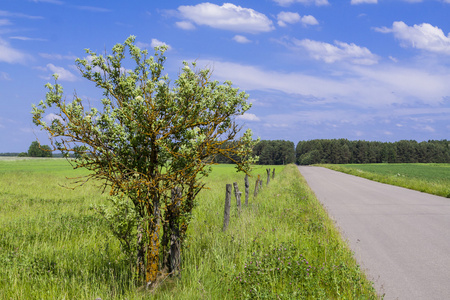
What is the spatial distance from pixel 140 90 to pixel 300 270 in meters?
4.20

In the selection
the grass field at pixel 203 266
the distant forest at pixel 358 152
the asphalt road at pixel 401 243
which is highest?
the distant forest at pixel 358 152

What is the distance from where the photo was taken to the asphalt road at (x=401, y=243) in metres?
5.96

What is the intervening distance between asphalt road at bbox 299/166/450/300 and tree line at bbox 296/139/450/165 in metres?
136

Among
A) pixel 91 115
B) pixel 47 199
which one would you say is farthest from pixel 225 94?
pixel 47 199

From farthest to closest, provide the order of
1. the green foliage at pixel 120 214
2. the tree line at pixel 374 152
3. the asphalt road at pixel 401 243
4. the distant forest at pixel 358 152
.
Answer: the distant forest at pixel 358 152, the tree line at pixel 374 152, the asphalt road at pixel 401 243, the green foliage at pixel 120 214

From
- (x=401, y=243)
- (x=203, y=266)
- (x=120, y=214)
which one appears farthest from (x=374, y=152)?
(x=120, y=214)

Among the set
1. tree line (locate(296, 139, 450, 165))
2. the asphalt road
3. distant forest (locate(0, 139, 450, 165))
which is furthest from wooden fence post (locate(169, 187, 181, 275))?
tree line (locate(296, 139, 450, 165))

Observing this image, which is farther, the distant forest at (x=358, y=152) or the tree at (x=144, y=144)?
the distant forest at (x=358, y=152)

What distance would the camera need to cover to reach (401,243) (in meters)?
8.67

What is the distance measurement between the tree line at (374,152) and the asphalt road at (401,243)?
136 m

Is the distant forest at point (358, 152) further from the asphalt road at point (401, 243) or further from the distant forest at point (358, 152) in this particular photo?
the asphalt road at point (401, 243)

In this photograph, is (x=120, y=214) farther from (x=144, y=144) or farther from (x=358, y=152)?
(x=358, y=152)

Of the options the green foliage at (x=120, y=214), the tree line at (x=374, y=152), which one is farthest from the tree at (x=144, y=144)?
the tree line at (x=374, y=152)

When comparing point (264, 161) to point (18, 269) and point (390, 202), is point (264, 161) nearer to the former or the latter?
point (390, 202)
